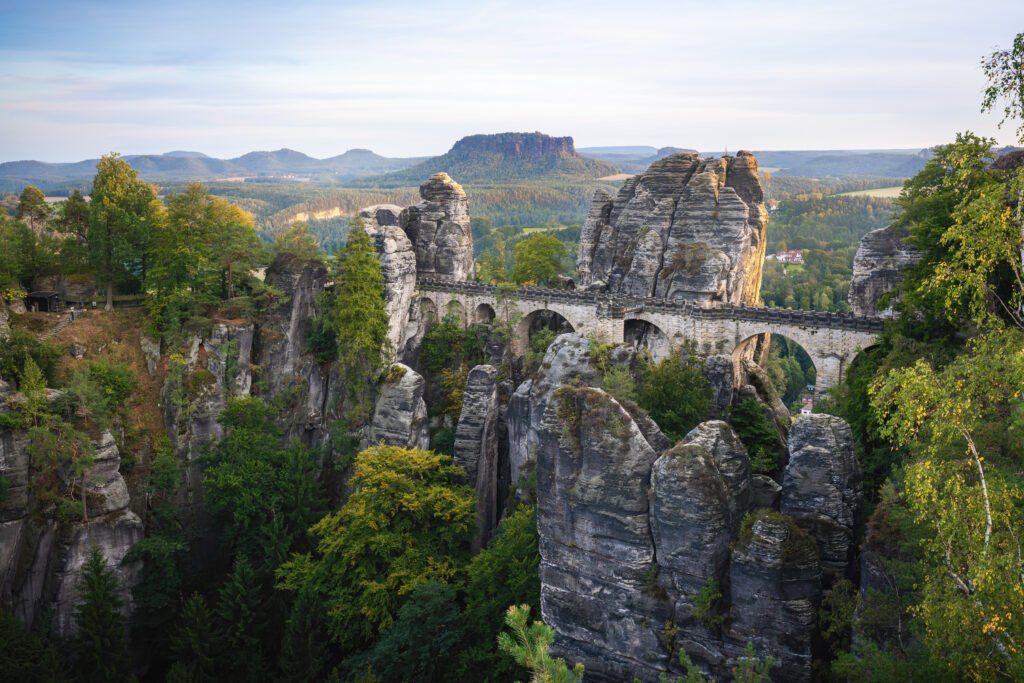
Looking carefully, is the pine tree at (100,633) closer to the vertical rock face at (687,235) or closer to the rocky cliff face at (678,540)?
the rocky cliff face at (678,540)

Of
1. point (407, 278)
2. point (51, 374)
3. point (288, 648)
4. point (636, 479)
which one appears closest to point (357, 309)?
point (407, 278)

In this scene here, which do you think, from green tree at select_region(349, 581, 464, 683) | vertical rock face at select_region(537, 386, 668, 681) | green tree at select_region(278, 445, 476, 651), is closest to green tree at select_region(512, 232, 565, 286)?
green tree at select_region(278, 445, 476, 651)

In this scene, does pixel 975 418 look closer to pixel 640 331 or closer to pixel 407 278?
pixel 640 331

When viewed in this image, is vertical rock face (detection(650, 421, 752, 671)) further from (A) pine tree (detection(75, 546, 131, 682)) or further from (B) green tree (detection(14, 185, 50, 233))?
(B) green tree (detection(14, 185, 50, 233))

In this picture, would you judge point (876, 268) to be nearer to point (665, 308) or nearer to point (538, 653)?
point (665, 308)

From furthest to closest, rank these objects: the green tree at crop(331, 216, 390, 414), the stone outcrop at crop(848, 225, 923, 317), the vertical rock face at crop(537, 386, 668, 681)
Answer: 1. the green tree at crop(331, 216, 390, 414)
2. the stone outcrop at crop(848, 225, 923, 317)
3. the vertical rock face at crop(537, 386, 668, 681)

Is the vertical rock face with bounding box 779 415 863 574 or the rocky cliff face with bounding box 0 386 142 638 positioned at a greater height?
the vertical rock face with bounding box 779 415 863 574

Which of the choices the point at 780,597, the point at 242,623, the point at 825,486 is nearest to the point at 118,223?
the point at 242,623
